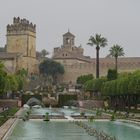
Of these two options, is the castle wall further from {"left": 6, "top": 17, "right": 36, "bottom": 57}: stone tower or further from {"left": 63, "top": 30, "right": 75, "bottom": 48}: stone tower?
{"left": 63, "top": 30, "right": 75, "bottom": 48}: stone tower

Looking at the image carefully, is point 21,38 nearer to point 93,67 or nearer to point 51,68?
point 51,68

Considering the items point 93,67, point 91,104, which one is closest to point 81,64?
point 93,67

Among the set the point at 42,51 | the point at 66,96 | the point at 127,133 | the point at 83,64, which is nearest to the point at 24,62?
the point at 83,64

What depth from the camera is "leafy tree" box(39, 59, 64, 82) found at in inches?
3986

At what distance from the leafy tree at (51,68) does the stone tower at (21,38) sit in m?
3.58

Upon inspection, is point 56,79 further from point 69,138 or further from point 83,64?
point 69,138

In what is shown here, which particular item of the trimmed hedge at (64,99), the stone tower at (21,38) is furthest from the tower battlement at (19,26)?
the trimmed hedge at (64,99)

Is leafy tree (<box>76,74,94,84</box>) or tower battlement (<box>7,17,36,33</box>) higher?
tower battlement (<box>7,17,36,33</box>)

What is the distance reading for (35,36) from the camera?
108 metres

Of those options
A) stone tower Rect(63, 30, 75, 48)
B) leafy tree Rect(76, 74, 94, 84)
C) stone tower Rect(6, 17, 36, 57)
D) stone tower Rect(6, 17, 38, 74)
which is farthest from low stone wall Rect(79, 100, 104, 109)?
stone tower Rect(63, 30, 75, 48)

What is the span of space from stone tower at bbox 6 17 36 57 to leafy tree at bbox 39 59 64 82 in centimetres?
358

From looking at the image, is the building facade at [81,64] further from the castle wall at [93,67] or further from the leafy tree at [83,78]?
the leafy tree at [83,78]

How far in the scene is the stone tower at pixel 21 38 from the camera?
103831mm

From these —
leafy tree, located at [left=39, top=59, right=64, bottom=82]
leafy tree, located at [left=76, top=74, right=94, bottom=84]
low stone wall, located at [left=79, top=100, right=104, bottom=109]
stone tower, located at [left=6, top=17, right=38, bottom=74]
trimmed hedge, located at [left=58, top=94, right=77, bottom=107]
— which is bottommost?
low stone wall, located at [left=79, top=100, right=104, bottom=109]
